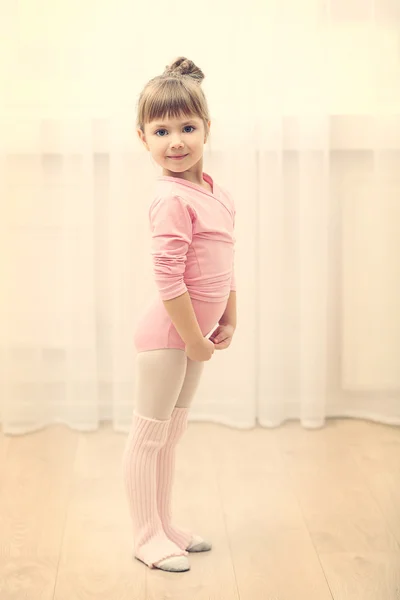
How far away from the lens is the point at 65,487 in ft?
7.10

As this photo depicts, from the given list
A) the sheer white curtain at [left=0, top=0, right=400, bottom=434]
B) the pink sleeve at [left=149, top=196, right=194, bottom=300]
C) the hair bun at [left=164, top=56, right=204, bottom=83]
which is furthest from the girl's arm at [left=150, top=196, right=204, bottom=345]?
the sheer white curtain at [left=0, top=0, right=400, bottom=434]

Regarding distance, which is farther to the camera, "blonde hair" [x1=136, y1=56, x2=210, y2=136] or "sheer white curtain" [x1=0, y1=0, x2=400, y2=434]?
"sheer white curtain" [x1=0, y1=0, x2=400, y2=434]

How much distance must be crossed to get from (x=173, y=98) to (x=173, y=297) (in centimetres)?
35

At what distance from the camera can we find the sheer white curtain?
242 cm

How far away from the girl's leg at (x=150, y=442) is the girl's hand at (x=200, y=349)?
45 millimetres

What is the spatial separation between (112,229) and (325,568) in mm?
1154

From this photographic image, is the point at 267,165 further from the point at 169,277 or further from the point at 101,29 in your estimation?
the point at 169,277

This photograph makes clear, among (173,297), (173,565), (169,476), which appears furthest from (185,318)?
(173,565)

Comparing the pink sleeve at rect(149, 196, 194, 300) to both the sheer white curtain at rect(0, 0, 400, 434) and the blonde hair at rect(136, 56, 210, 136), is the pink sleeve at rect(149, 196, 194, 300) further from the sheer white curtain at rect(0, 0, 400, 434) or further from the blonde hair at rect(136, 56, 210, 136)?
the sheer white curtain at rect(0, 0, 400, 434)

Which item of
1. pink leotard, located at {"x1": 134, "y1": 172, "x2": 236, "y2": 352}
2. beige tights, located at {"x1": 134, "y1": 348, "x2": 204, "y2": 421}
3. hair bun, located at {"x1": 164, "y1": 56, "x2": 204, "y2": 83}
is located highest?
hair bun, located at {"x1": 164, "y1": 56, "x2": 204, "y2": 83}

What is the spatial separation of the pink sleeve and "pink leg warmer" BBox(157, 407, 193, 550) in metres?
0.30

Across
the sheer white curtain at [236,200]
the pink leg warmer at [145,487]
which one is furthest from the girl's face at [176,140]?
the sheer white curtain at [236,200]

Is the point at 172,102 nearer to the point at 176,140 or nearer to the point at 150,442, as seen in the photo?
the point at 176,140

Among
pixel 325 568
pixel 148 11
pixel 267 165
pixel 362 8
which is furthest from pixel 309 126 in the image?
pixel 325 568
